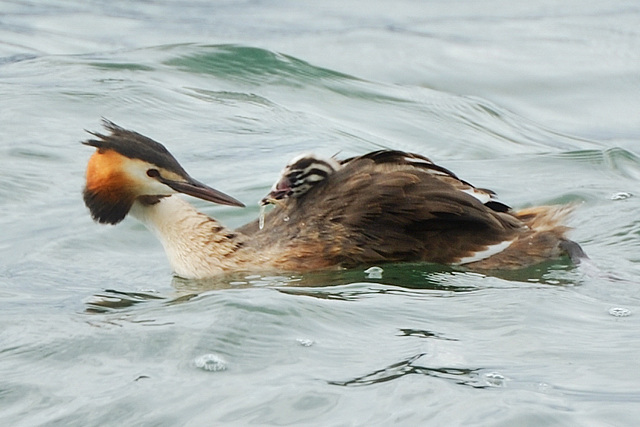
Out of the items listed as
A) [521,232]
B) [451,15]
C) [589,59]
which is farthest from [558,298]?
[451,15]

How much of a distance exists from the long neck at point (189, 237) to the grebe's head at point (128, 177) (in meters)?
0.15

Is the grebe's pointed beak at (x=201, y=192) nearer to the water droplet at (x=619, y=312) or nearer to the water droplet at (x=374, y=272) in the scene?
the water droplet at (x=374, y=272)

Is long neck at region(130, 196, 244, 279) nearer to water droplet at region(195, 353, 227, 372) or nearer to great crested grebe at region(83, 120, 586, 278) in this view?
great crested grebe at region(83, 120, 586, 278)

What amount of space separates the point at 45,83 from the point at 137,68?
101 cm

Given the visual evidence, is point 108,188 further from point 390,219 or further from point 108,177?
point 390,219

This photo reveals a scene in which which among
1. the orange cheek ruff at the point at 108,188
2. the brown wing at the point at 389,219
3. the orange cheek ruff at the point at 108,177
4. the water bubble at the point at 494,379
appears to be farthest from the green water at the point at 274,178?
the orange cheek ruff at the point at 108,177

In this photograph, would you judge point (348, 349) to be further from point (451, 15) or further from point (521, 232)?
point (451, 15)

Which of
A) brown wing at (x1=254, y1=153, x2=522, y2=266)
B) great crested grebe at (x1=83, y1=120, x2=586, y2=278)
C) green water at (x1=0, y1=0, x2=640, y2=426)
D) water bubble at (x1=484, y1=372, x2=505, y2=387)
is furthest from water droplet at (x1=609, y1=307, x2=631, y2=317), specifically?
water bubble at (x1=484, y1=372, x2=505, y2=387)

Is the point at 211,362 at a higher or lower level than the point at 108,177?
lower

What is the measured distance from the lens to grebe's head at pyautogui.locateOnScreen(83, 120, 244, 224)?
7586mm

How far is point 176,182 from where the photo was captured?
761 centimetres

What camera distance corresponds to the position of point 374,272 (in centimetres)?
723

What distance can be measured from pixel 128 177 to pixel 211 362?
2.26 metres

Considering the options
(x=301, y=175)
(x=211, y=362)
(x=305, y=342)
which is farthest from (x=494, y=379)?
(x=301, y=175)
